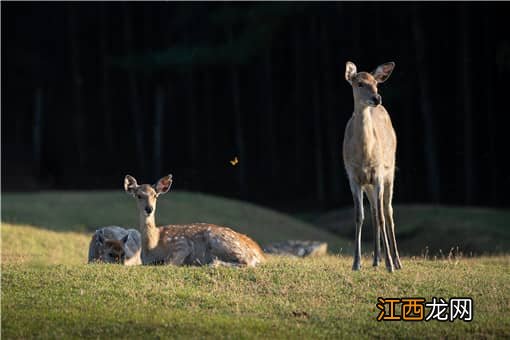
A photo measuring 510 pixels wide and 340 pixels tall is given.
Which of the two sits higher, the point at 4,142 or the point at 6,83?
the point at 6,83

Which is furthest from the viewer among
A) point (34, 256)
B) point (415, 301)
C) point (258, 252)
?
point (34, 256)

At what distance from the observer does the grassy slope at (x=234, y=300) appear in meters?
10.7

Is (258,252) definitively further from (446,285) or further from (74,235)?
(74,235)

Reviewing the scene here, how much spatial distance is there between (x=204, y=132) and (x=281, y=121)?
5101mm

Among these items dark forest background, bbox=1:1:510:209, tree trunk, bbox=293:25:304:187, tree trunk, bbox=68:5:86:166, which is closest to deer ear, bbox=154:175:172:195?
dark forest background, bbox=1:1:510:209

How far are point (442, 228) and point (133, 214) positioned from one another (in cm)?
1028

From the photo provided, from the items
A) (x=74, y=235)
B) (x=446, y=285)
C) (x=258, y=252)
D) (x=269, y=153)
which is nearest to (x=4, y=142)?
(x=269, y=153)

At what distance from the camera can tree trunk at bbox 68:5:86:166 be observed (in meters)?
50.8

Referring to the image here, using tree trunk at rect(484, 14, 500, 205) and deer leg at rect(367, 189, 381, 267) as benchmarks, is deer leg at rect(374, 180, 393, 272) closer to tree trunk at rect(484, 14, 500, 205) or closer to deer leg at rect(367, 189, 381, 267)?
deer leg at rect(367, 189, 381, 267)

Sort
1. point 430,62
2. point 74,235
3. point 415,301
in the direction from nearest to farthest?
point 415,301
point 74,235
point 430,62

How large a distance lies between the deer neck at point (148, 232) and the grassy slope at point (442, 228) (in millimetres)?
11643

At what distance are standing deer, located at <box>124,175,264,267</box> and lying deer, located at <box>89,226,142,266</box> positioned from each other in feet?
3.45

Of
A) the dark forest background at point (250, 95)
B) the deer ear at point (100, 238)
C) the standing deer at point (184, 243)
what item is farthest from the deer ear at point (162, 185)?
the dark forest background at point (250, 95)

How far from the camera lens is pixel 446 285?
12797 mm
